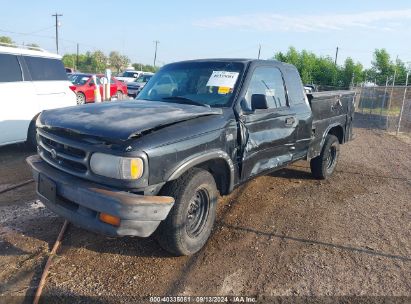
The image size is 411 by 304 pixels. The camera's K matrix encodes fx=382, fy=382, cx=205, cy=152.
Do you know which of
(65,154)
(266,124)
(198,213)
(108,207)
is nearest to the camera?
(108,207)

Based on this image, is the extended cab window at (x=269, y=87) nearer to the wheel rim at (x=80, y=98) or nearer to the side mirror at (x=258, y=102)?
the side mirror at (x=258, y=102)

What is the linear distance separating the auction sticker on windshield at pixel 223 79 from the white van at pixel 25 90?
4.39 m

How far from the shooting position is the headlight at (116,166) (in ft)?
9.78

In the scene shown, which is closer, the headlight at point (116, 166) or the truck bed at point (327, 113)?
the headlight at point (116, 166)

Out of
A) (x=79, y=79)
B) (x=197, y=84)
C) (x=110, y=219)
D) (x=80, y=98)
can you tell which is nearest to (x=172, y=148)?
(x=110, y=219)

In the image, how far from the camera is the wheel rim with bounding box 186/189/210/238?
3.71 metres

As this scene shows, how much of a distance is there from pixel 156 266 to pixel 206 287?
546mm

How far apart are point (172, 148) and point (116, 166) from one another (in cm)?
50

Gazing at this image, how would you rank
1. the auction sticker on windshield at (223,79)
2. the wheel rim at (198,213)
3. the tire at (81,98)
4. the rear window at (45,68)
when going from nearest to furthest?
the wheel rim at (198,213) < the auction sticker on windshield at (223,79) < the rear window at (45,68) < the tire at (81,98)

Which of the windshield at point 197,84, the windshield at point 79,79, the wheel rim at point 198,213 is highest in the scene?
the windshield at point 197,84

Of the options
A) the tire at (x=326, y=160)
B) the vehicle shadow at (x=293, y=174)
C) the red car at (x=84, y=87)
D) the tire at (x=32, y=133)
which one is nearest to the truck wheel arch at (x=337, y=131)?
the tire at (x=326, y=160)

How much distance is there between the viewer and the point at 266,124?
4531mm

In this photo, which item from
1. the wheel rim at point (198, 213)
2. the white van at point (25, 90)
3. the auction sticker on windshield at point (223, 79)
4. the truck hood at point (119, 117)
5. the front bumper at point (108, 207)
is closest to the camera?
the front bumper at point (108, 207)

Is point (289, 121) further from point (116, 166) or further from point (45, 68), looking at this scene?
point (45, 68)
